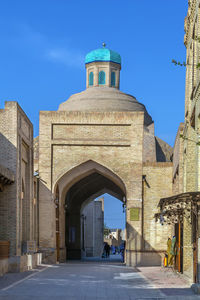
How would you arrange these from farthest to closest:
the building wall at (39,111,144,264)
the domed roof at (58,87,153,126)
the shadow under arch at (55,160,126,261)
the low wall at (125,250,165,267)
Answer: the domed roof at (58,87,153,126) → the shadow under arch at (55,160,126,261) → the building wall at (39,111,144,264) → the low wall at (125,250,165,267)

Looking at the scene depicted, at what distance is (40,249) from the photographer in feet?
72.1

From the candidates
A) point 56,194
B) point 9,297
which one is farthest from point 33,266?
point 9,297

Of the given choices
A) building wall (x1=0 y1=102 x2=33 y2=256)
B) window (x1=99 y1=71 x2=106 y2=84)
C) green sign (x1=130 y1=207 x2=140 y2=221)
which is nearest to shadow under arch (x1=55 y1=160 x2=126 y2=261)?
green sign (x1=130 y1=207 x2=140 y2=221)

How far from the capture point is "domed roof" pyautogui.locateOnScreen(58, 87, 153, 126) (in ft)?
98.7

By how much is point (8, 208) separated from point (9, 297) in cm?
732

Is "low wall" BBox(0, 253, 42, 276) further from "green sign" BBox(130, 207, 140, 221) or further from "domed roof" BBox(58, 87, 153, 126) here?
"domed roof" BBox(58, 87, 153, 126)

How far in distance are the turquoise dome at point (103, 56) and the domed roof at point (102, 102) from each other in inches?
108

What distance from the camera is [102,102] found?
1198 inches

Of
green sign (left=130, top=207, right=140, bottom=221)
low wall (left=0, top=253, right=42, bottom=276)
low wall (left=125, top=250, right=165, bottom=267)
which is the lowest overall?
low wall (left=125, top=250, right=165, bottom=267)

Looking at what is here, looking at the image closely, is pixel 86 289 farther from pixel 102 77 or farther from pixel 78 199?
pixel 102 77

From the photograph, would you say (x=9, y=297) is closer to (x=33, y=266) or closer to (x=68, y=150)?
(x=33, y=266)

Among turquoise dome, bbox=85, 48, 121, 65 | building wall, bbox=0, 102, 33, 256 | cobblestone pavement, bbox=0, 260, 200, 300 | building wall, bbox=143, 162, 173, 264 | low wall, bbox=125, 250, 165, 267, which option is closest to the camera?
cobblestone pavement, bbox=0, 260, 200, 300

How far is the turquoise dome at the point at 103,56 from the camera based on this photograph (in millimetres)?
34781

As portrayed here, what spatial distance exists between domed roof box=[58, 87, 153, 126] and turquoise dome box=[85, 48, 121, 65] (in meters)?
2.73
